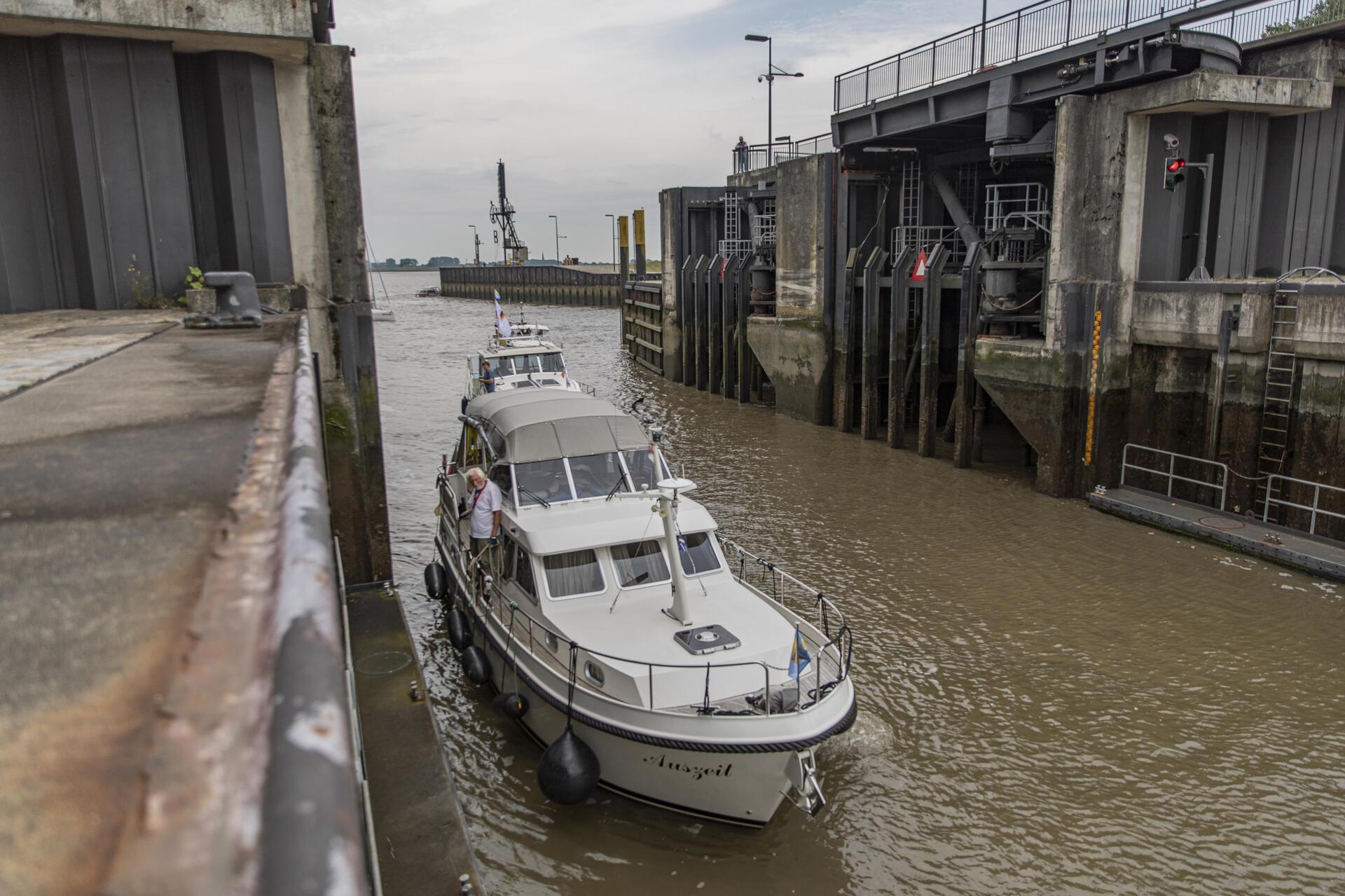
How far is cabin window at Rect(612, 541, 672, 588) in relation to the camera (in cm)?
939

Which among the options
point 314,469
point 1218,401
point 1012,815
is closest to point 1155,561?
point 1218,401

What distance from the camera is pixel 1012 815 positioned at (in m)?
8.16

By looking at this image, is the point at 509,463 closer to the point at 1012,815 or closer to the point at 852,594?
the point at 852,594

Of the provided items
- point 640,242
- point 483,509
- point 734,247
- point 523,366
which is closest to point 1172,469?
point 483,509

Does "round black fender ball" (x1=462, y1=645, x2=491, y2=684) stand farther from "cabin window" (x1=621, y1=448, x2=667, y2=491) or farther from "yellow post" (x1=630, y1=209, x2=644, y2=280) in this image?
"yellow post" (x1=630, y1=209, x2=644, y2=280)

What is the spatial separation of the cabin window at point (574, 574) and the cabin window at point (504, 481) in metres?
1.29

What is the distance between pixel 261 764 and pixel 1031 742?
9.57 metres

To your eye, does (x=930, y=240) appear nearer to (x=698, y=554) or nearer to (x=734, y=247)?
(x=734, y=247)

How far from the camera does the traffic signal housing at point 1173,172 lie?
50.7 ft

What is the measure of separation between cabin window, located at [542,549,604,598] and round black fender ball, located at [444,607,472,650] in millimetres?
2030

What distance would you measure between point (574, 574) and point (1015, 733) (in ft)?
15.7

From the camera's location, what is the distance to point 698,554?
9.85m

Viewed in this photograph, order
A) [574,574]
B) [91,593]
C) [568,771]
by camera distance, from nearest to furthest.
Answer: [91,593] < [568,771] < [574,574]

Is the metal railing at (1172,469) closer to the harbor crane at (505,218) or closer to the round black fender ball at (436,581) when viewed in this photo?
the round black fender ball at (436,581)
